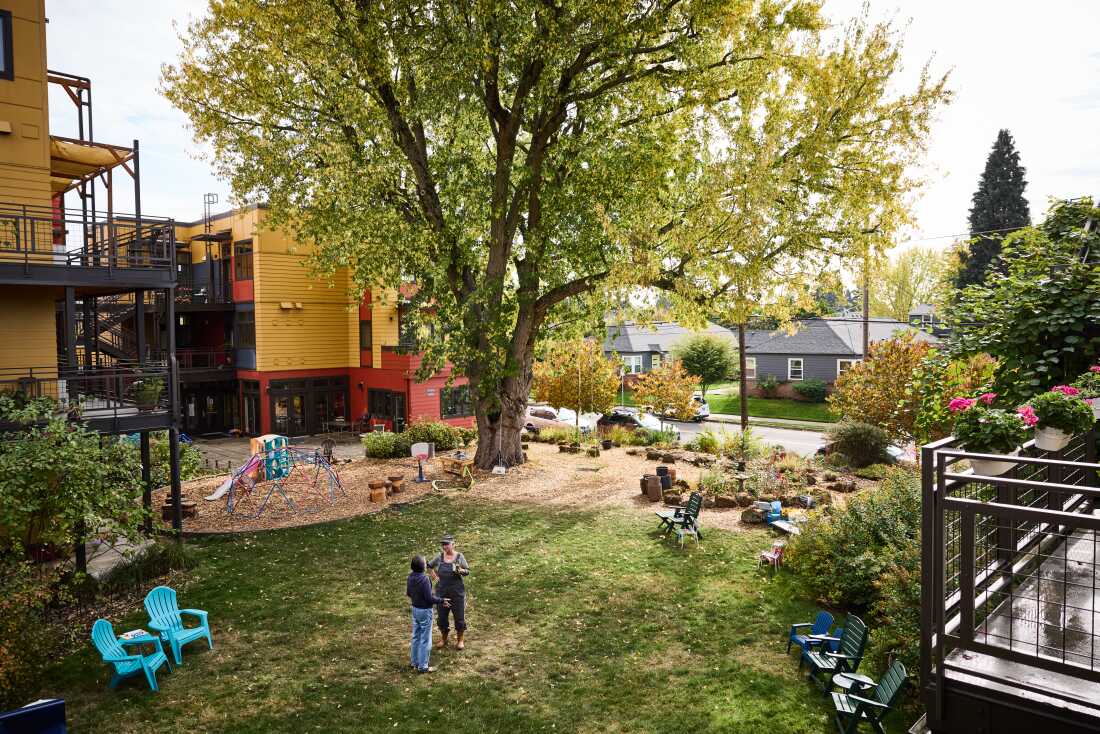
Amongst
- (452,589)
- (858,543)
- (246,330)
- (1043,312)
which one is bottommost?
(452,589)

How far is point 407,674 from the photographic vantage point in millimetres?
8953

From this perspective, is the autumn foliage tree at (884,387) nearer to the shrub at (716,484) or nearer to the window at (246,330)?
the shrub at (716,484)

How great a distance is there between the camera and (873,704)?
7.16 meters

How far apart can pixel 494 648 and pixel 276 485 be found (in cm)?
1082

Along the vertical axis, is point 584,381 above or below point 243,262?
below

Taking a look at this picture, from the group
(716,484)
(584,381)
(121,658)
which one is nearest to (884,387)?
(716,484)

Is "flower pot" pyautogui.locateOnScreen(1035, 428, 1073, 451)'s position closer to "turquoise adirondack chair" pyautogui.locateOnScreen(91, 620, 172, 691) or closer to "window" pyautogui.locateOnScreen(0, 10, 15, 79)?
"turquoise adirondack chair" pyautogui.locateOnScreen(91, 620, 172, 691)

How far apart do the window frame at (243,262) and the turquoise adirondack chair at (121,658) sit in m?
24.9

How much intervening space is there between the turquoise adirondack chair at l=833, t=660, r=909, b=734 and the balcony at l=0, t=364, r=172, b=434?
12912 mm

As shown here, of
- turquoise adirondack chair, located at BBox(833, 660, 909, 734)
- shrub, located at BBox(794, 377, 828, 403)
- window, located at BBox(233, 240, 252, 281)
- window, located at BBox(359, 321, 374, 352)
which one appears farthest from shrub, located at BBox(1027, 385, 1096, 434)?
shrub, located at BBox(794, 377, 828, 403)

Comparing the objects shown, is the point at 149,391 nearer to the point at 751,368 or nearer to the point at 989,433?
the point at 989,433

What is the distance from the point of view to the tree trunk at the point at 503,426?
2105 cm

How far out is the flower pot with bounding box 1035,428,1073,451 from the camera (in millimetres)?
6180

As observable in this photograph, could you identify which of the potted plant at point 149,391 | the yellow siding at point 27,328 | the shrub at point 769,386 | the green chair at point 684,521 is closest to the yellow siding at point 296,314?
the potted plant at point 149,391
